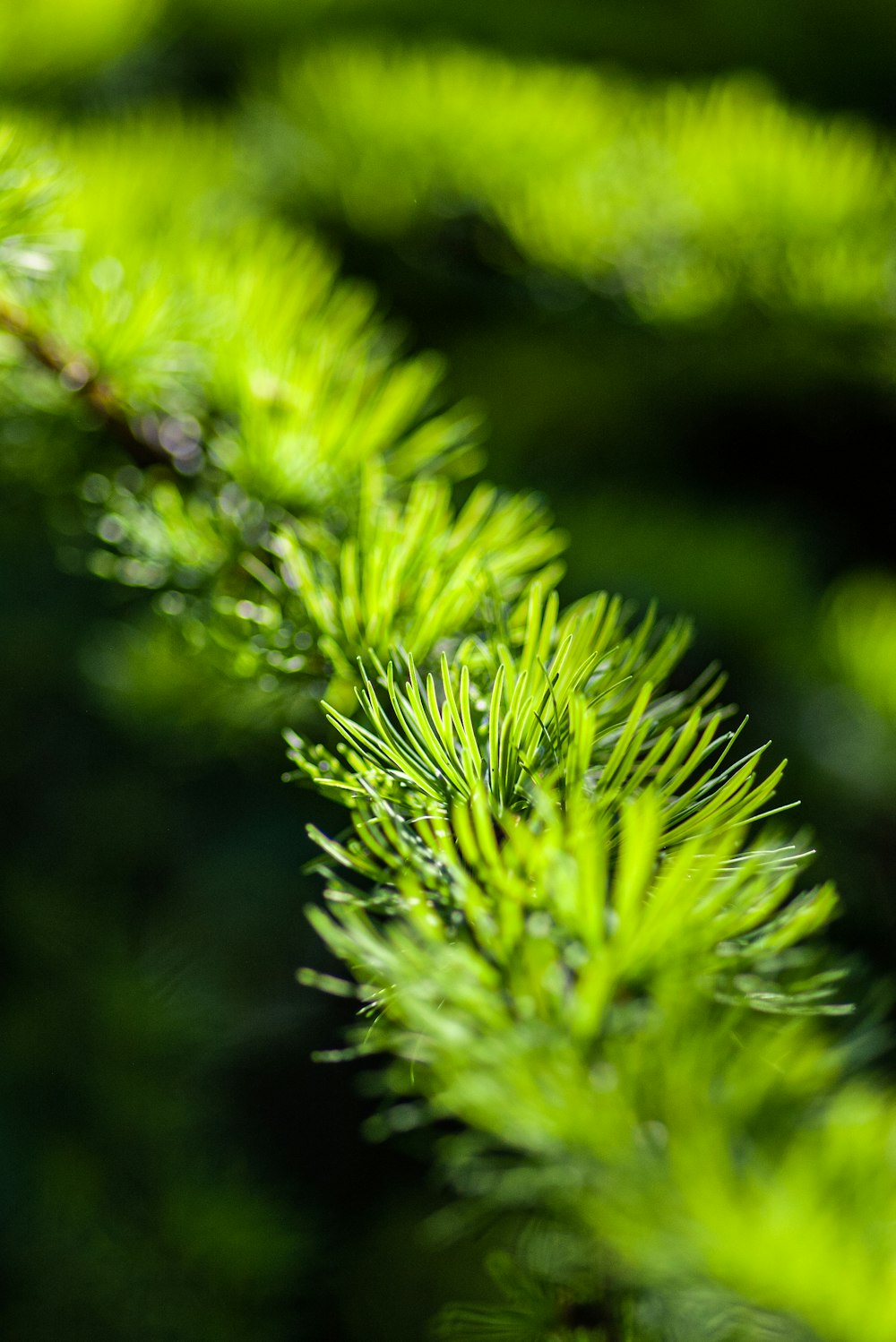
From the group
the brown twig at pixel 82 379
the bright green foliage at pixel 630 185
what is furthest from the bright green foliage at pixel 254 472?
the bright green foliage at pixel 630 185

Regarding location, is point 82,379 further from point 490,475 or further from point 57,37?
point 57,37

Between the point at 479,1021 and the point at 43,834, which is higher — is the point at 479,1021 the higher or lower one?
the higher one

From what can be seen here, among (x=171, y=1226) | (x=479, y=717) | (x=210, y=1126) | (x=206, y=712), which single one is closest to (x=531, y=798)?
(x=479, y=717)

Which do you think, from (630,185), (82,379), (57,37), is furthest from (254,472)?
(57,37)

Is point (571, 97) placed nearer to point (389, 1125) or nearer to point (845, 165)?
point (845, 165)

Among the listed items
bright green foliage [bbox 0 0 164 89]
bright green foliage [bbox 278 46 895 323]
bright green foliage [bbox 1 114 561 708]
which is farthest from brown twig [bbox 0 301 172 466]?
bright green foliage [bbox 0 0 164 89]

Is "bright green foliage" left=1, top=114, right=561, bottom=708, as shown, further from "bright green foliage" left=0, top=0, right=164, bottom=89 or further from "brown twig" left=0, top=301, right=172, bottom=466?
"bright green foliage" left=0, top=0, right=164, bottom=89

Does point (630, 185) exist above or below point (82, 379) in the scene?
above
